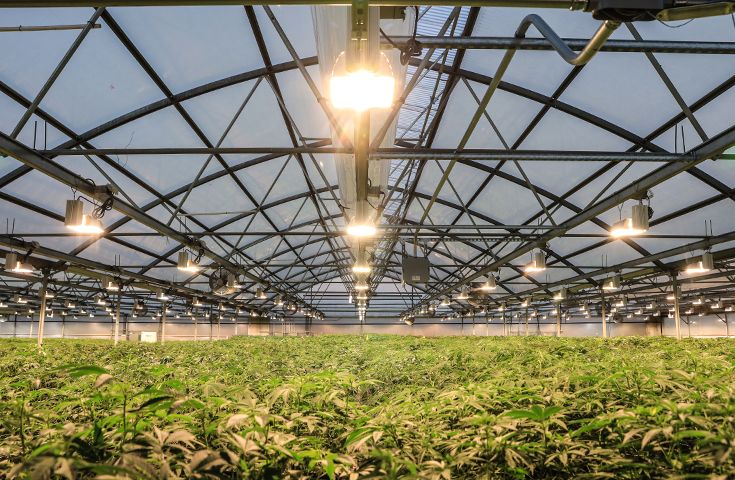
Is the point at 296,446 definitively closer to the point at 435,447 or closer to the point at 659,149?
the point at 435,447

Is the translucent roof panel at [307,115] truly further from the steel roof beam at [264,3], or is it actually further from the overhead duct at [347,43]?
the steel roof beam at [264,3]

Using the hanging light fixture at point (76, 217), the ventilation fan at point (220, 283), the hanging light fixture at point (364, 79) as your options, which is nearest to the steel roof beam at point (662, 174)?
the hanging light fixture at point (364, 79)

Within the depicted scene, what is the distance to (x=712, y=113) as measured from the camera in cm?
736

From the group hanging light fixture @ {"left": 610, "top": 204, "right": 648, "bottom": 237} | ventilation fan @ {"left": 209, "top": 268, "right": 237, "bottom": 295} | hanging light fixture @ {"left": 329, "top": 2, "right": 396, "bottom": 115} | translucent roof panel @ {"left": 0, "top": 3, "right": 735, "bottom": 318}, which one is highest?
translucent roof panel @ {"left": 0, "top": 3, "right": 735, "bottom": 318}

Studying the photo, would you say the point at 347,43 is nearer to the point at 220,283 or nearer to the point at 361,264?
the point at 361,264

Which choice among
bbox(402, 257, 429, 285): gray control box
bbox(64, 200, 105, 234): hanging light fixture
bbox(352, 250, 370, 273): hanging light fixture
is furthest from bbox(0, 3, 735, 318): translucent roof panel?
bbox(402, 257, 429, 285): gray control box

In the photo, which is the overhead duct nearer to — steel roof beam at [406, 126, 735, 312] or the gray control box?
steel roof beam at [406, 126, 735, 312]

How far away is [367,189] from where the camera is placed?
806cm

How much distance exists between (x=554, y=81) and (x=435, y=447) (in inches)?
309

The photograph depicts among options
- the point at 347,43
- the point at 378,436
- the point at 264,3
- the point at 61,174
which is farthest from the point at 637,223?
the point at 61,174

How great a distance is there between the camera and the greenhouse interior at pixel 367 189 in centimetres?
144

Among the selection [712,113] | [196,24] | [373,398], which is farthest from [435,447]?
[712,113]

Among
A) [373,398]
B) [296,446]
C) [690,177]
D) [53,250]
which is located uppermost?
[690,177]

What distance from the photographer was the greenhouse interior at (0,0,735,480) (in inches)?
56.8
